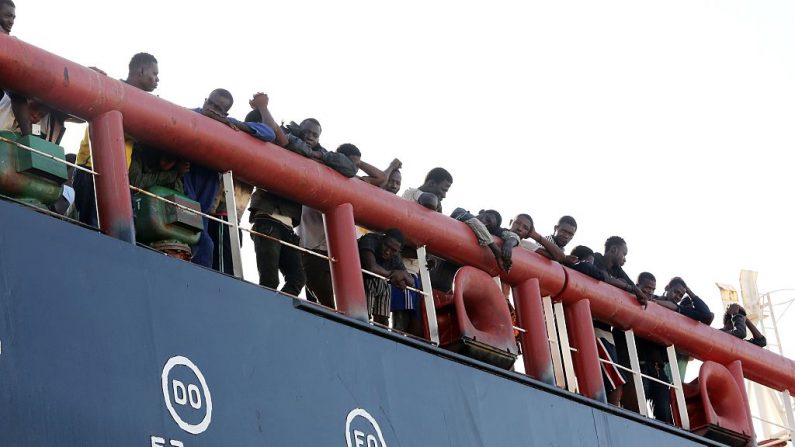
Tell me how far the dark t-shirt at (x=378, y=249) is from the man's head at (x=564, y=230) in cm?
271

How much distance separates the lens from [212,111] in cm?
995

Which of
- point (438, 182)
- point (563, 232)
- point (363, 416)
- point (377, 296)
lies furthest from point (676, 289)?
point (363, 416)

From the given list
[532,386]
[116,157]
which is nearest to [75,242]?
[116,157]

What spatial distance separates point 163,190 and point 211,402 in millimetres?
1630

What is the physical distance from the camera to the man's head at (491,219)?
1251 centimetres

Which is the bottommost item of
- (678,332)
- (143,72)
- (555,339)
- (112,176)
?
(112,176)

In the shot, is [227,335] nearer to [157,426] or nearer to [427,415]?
[157,426]

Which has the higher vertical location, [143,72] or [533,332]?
[143,72]

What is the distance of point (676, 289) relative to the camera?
48.4 ft

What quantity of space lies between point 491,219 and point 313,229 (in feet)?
6.81

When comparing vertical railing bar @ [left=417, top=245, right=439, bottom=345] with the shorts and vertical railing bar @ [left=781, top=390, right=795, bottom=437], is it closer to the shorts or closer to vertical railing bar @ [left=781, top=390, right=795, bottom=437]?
the shorts

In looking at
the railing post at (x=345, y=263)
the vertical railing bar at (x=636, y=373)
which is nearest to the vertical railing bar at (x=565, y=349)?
the vertical railing bar at (x=636, y=373)

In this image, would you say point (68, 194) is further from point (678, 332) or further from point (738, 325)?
point (738, 325)

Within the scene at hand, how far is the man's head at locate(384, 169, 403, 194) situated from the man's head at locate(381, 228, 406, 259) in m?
0.68
